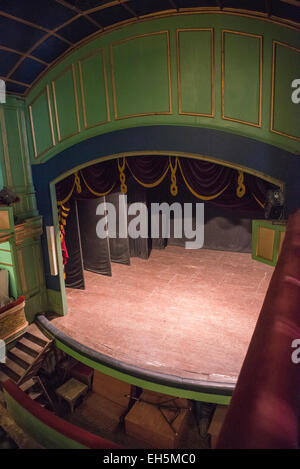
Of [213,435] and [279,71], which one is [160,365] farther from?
[279,71]

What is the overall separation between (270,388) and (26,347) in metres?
7.27

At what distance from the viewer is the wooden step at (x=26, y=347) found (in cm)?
697

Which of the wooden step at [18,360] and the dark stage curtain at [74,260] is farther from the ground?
the dark stage curtain at [74,260]

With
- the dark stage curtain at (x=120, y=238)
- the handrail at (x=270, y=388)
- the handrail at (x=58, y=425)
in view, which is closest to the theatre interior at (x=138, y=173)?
the handrail at (x=270, y=388)

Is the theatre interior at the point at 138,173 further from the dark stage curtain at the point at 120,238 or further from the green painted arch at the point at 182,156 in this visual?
the dark stage curtain at the point at 120,238

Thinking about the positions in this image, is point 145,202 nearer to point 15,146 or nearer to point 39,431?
point 15,146

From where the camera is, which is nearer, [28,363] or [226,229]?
[28,363]

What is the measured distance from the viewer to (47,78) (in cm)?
667

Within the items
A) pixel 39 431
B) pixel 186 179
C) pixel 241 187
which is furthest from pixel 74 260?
pixel 39 431

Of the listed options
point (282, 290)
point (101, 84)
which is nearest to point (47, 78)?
point (101, 84)

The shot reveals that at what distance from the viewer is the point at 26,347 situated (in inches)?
280

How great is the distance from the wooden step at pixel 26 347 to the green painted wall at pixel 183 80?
4.52 metres

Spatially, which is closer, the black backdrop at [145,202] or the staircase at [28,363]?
the black backdrop at [145,202]
